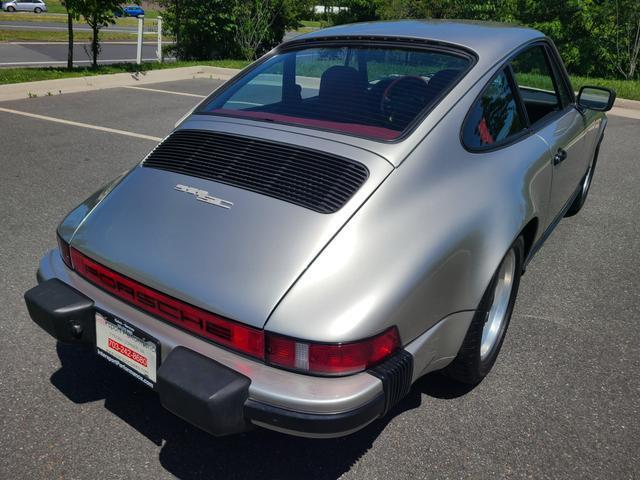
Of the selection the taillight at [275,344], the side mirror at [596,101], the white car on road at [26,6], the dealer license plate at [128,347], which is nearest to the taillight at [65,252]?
the dealer license plate at [128,347]

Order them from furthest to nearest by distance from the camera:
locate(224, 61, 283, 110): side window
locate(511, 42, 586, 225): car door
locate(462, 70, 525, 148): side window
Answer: locate(511, 42, 586, 225): car door → locate(224, 61, 283, 110): side window → locate(462, 70, 525, 148): side window

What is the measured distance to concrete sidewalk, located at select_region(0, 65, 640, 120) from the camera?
31.7 ft

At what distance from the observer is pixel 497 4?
14164 mm

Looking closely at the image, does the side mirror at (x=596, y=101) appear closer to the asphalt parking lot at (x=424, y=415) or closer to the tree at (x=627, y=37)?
the asphalt parking lot at (x=424, y=415)

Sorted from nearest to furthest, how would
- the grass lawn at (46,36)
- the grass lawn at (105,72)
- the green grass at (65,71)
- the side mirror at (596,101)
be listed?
the side mirror at (596,101), the green grass at (65,71), the grass lawn at (105,72), the grass lawn at (46,36)

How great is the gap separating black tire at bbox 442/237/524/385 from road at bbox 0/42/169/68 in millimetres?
14900

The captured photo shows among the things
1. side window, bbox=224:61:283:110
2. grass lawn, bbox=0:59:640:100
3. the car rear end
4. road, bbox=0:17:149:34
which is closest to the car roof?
the car rear end

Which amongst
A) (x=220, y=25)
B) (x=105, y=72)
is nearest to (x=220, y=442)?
(x=105, y=72)


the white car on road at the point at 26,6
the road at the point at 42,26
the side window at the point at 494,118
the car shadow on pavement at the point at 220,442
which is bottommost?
the car shadow on pavement at the point at 220,442

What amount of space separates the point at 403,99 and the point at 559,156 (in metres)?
1.23

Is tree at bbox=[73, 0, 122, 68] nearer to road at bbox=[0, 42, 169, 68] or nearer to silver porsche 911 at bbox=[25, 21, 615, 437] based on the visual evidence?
road at bbox=[0, 42, 169, 68]

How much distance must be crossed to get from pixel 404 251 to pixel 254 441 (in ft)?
A: 3.51

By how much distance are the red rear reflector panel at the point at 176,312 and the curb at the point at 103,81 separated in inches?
326

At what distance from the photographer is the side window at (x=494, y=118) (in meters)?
2.60
